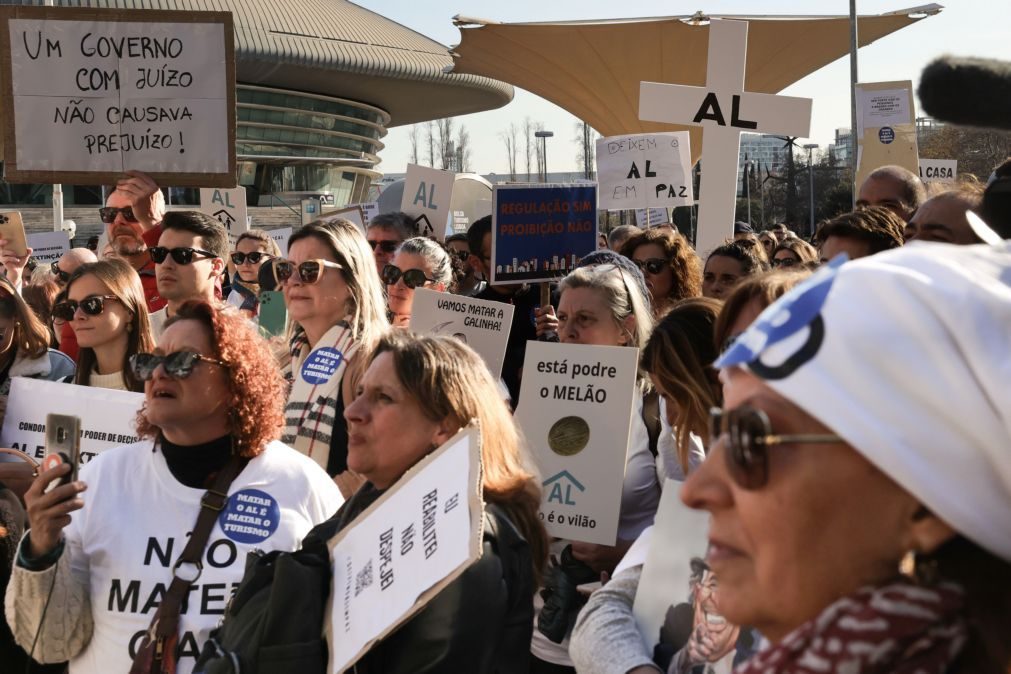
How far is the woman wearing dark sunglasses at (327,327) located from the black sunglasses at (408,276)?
1.17 metres

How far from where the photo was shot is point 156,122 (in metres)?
6.04

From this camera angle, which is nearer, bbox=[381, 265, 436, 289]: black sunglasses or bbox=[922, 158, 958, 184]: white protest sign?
bbox=[381, 265, 436, 289]: black sunglasses

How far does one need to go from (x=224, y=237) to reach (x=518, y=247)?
1.48 meters

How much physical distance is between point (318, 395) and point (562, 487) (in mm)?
1004

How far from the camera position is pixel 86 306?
4918 mm

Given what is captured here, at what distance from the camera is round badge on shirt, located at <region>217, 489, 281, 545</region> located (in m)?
3.11

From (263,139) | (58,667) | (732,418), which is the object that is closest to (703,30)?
(58,667)

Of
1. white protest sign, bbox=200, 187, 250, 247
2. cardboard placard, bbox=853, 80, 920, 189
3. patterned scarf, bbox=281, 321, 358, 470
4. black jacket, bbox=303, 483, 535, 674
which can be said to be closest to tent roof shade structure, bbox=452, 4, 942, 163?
cardboard placard, bbox=853, 80, 920, 189

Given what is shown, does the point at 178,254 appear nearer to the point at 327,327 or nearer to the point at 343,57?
the point at 327,327

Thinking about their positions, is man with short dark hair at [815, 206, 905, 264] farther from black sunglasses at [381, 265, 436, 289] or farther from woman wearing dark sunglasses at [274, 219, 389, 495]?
black sunglasses at [381, 265, 436, 289]

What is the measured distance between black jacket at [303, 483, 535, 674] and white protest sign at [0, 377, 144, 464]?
1.83 m

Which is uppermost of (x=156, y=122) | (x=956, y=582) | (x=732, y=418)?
(x=156, y=122)

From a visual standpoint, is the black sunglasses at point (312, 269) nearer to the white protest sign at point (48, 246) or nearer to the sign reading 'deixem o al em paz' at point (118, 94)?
the sign reading 'deixem o al em paz' at point (118, 94)

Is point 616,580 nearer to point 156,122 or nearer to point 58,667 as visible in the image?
point 58,667
